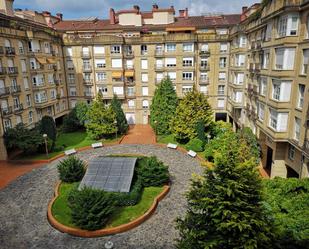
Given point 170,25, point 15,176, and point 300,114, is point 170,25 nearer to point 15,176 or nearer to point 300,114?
point 300,114

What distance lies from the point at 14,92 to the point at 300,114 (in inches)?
1327

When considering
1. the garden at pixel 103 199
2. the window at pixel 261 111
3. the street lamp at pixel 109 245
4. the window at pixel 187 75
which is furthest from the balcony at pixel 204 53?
the street lamp at pixel 109 245

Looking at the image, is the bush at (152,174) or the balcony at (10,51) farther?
the balcony at (10,51)

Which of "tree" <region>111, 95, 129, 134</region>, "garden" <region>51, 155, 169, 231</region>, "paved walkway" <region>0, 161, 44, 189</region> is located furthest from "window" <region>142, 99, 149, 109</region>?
"garden" <region>51, 155, 169, 231</region>

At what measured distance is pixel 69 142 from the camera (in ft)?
127

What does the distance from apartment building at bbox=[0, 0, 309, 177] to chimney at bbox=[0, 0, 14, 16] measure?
0.15 m

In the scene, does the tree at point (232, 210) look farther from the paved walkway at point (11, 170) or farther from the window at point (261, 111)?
the paved walkway at point (11, 170)

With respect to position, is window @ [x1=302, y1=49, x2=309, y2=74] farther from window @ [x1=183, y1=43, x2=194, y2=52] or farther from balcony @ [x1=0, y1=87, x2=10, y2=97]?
balcony @ [x1=0, y1=87, x2=10, y2=97]

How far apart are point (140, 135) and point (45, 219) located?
24068 millimetres

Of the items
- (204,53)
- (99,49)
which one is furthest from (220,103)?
(99,49)

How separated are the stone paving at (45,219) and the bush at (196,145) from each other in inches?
184

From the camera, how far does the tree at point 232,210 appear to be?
10164 millimetres

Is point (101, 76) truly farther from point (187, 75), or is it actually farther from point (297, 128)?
point (297, 128)

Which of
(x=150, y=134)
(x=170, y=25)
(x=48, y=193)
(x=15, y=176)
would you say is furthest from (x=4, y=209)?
(x=170, y=25)
